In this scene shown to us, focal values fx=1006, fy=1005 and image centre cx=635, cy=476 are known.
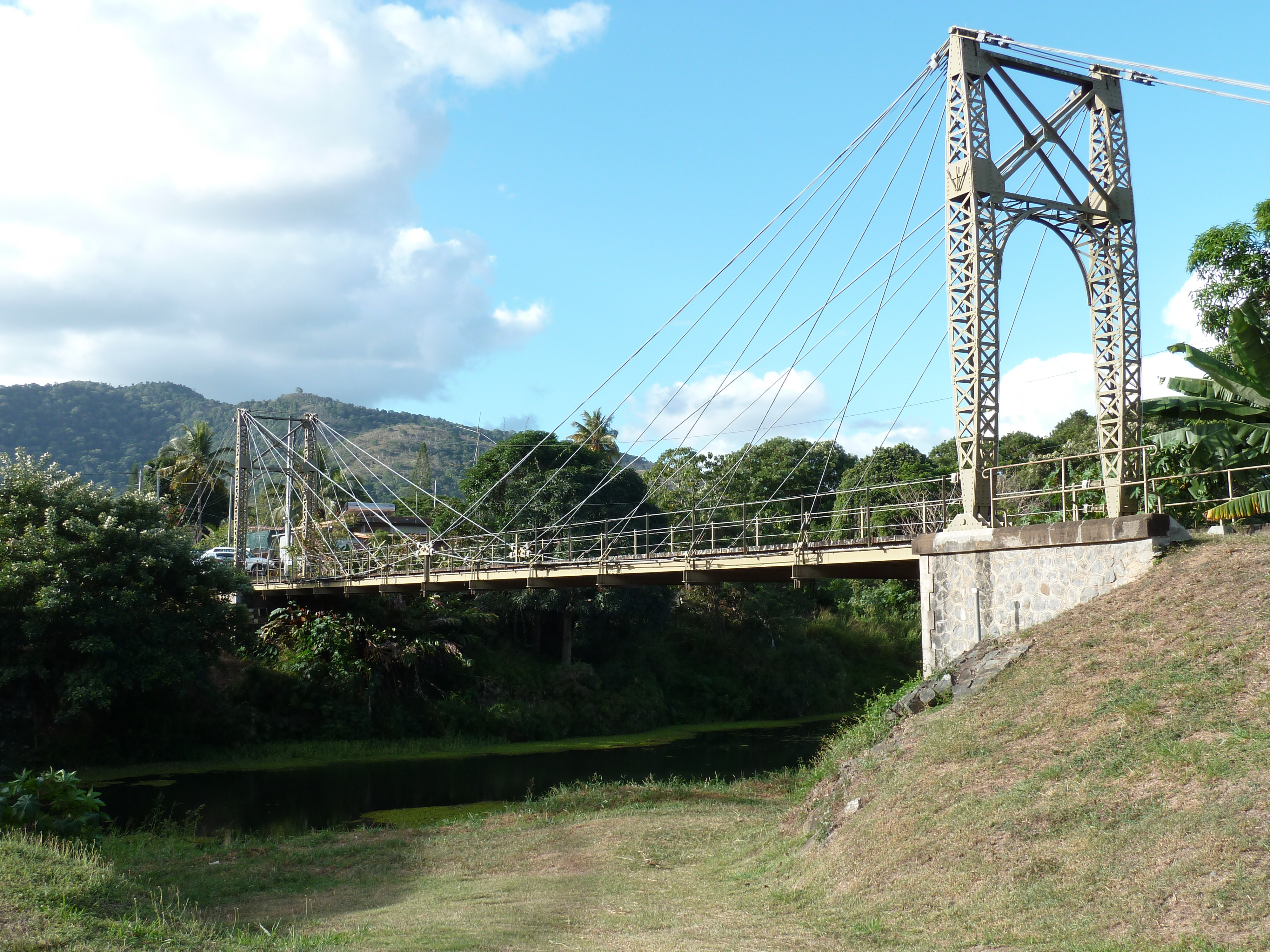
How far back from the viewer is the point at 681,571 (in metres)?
19.4

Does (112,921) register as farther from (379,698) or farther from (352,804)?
(379,698)

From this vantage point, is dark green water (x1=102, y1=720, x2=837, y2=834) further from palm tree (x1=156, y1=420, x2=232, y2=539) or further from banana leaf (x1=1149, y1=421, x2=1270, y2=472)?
palm tree (x1=156, y1=420, x2=232, y2=539)

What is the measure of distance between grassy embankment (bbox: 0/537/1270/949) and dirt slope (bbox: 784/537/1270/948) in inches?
0.9

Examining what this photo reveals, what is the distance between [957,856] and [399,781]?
18.0 metres

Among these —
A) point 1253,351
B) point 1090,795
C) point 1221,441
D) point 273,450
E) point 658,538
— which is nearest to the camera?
point 1090,795

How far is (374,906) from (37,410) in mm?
129753

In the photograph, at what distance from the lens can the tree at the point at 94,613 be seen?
23547mm

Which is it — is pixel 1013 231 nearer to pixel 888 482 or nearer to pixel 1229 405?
pixel 1229 405

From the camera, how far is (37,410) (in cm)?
12000

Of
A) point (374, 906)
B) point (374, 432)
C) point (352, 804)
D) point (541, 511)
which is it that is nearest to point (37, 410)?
point (374, 432)

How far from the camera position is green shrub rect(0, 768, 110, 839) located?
42.4 feet

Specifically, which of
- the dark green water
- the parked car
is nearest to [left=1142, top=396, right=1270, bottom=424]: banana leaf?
the dark green water

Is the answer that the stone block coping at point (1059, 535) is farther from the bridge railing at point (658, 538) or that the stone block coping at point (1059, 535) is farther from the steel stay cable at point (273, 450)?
the steel stay cable at point (273, 450)

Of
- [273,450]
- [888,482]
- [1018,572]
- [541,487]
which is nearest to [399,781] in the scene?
[541,487]
